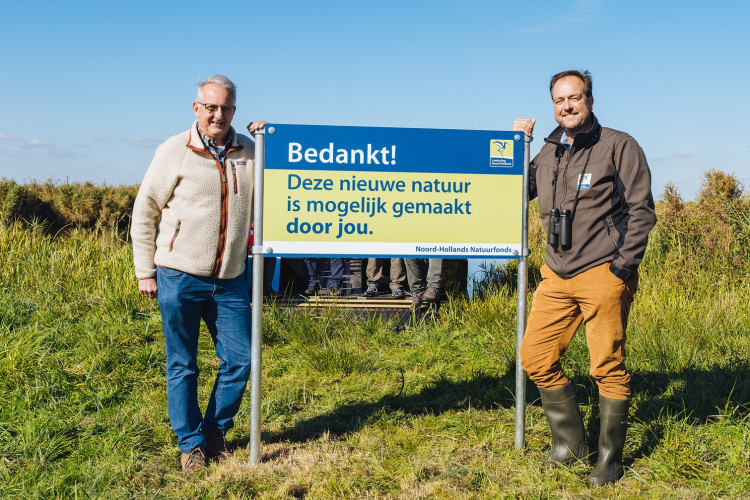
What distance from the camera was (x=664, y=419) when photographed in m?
4.16

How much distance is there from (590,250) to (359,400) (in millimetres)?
2157

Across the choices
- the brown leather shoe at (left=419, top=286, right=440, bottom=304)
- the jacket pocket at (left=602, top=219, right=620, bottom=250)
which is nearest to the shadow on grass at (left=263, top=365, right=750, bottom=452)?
the jacket pocket at (left=602, top=219, right=620, bottom=250)

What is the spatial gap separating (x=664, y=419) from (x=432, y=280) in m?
3.50

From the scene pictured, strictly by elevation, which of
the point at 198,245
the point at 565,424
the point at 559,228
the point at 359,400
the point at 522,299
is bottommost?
the point at 359,400

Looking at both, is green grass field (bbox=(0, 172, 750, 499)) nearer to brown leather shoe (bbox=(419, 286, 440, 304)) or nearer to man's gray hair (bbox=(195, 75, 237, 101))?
brown leather shoe (bbox=(419, 286, 440, 304))

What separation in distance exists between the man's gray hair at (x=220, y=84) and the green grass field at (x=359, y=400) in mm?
2068

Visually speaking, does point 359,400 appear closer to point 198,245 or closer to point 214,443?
point 214,443

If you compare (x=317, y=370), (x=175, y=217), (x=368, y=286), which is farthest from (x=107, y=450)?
(x=368, y=286)

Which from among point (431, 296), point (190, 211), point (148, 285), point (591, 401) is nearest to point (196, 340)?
point (148, 285)

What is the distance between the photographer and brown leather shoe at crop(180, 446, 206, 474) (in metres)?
3.69

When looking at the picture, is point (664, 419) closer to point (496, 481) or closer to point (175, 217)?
point (496, 481)

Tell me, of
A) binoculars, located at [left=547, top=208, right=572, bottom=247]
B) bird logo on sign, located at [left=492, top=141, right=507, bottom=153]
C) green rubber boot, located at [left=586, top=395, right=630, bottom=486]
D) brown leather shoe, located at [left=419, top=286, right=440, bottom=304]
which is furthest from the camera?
brown leather shoe, located at [left=419, top=286, right=440, bottom=304]

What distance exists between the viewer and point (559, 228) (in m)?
3.43

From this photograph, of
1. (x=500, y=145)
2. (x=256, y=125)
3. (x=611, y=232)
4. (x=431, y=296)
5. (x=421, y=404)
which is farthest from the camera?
(x=431, y=296)
